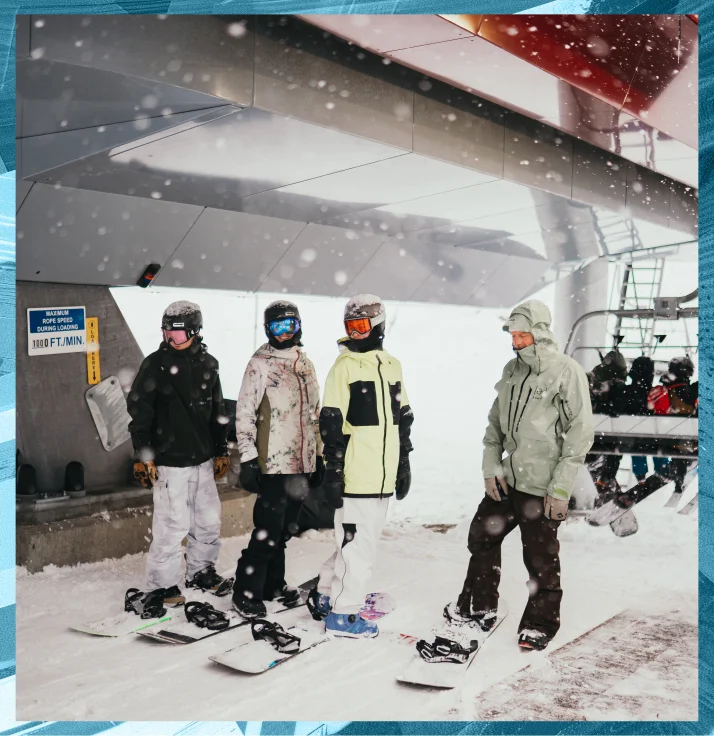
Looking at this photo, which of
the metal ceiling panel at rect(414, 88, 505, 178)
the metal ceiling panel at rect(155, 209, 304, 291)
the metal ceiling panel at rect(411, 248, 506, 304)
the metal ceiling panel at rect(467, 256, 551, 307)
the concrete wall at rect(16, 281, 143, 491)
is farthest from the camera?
the metal ceiling panel at rect(467, 256, 551, 307)

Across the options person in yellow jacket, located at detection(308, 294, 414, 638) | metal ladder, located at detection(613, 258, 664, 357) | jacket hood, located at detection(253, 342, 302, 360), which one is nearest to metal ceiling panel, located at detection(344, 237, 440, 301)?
metal ladder, located at detection(613, 258, 664, 357)

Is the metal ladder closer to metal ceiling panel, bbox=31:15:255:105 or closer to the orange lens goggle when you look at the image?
the orange lens goggle

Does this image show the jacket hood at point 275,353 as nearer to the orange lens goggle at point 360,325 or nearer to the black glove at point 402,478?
the orange lens goggle at point 360,325

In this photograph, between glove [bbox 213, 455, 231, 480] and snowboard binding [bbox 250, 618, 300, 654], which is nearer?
snowboard binding [bbox 250, 618, 300, 654]

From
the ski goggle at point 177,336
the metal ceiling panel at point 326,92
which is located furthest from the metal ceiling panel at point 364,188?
the ski goggle at point 177,336

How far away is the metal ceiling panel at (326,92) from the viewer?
3053mm

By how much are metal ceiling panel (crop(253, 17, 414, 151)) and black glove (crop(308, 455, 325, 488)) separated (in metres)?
1.61

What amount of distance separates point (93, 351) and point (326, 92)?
246 cm

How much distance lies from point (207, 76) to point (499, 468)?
7.09ft

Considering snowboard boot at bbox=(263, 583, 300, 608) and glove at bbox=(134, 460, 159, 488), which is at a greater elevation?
glove at bbox=(134, 460, 159, 488)

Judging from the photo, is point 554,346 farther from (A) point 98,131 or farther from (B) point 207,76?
(A) point 98,131

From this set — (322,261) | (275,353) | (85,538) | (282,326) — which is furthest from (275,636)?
(322,261)

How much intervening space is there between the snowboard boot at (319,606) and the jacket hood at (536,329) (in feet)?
5.02

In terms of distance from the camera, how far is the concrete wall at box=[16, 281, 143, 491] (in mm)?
4539
